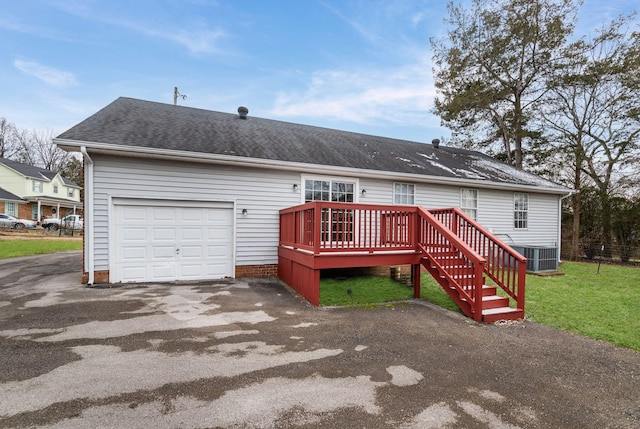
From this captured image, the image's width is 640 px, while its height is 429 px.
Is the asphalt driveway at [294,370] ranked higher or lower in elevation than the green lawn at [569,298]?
higher

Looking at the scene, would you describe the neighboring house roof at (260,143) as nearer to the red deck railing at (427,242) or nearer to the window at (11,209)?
the red deck railing at (427,242)

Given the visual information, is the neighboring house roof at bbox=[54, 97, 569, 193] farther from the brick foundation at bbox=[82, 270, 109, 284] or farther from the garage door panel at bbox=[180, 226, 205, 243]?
the brick foundation at bbox=[82, 270, 109, 284]

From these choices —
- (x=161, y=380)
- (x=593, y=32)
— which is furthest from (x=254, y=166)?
(x=593, y=32)

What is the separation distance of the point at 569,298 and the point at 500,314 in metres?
2.96

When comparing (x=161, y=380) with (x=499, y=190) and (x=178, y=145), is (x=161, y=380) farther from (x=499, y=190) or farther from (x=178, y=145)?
(x=499, y=190)

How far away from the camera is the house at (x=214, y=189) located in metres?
7.09

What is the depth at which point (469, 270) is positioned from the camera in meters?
6.14

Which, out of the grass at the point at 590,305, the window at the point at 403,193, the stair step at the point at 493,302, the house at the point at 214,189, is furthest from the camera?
the window at the point at 403,193

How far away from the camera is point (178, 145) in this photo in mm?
7719

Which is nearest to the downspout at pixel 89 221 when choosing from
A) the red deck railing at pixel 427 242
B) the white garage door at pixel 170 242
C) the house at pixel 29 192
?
the white garage door at pixel 170 242

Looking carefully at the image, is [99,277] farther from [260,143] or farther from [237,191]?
[260,143]

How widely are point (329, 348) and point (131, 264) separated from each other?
561 centimetres

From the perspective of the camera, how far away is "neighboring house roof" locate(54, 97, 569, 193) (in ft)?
24.3

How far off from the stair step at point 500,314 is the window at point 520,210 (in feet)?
25.8
